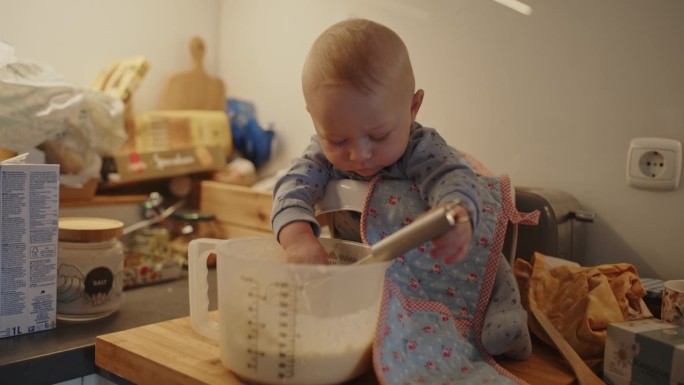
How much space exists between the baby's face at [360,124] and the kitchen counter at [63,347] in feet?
1.42

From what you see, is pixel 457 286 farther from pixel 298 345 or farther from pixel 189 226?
pixel 189 226

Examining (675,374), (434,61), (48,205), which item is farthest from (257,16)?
(675,374)

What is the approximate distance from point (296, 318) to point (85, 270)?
49 cm

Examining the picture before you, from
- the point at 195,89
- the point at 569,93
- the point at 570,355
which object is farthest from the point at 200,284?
the point at 195,89

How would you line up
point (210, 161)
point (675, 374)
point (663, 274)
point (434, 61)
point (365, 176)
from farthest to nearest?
point (210, 161) → point (434, 61) → point (663, 274) → point (365, 176) → point (675, 374)

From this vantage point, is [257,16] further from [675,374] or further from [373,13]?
[675,374]

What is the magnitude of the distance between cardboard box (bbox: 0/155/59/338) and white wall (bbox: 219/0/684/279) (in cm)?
73

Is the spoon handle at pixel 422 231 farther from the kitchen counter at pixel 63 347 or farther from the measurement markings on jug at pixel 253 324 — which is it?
the kitchen counter at pixel 63 347

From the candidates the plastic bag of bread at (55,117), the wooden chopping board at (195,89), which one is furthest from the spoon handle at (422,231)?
the wooden chopping board at (195,89)

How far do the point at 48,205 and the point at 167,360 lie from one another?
1.03ft

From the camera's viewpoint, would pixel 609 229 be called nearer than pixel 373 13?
Yes

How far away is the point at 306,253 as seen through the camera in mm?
651

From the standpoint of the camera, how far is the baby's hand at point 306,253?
647 millimetres

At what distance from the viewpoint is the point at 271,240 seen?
28.7 inches
